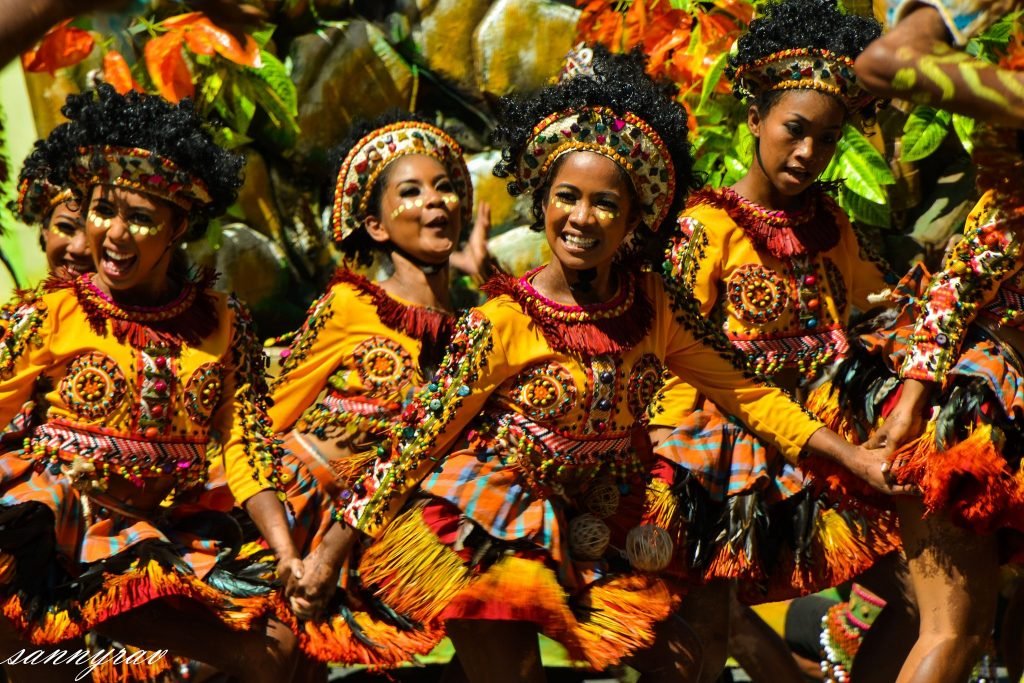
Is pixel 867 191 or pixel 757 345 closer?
pixel 757 345

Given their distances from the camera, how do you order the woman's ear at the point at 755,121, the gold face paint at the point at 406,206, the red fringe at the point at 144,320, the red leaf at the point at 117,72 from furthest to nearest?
1. the red leaf at the point at 117,72
2. the gold face paint at the point at 406,206
3. the woman's ear at the point at 755,121
4. the red fringe at the point at 144,320

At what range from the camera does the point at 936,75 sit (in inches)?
132

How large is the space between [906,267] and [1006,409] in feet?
8.14

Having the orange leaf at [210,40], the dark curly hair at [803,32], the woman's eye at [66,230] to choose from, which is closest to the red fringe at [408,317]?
the woman's eye at [66,230]

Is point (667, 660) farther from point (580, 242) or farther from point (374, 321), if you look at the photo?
point (374, 321)

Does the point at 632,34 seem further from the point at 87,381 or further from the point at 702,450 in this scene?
the point at 87,381

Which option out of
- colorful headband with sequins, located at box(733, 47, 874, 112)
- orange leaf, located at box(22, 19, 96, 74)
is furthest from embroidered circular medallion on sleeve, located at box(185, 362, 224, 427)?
orange leaf, located at box(22, 19, 96, 74)

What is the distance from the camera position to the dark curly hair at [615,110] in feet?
14.9

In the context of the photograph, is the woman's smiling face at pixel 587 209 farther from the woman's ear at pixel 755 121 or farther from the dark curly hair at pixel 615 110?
the woman's ear at pixel 755 121

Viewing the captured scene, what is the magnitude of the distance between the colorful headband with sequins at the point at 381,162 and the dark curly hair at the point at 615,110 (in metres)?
1.29

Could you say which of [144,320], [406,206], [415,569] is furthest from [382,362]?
[415,569]

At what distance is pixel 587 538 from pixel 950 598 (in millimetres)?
973

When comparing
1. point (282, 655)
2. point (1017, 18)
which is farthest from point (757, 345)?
point (282, 655)

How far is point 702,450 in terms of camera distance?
5258 millimetres
